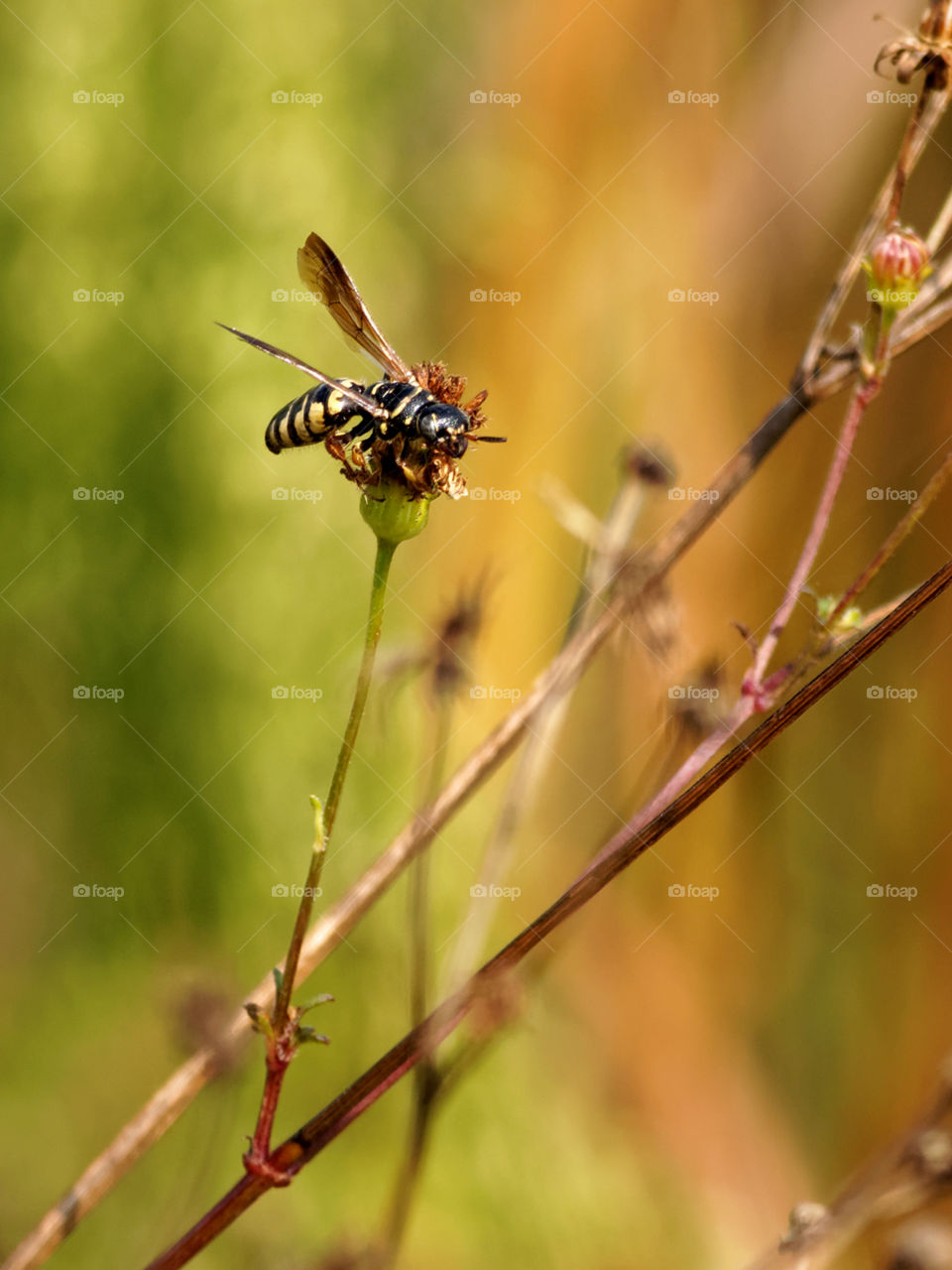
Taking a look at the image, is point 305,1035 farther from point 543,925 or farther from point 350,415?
point 350,415

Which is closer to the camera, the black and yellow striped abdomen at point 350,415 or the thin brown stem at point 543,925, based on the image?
the thin brown stem at point 543,925

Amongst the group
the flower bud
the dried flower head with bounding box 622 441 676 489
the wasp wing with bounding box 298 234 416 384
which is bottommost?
the wasp wing with bounding box 298 234 416 384

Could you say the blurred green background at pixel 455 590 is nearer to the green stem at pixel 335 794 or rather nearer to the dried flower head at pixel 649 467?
the dried flower head at pixel 649 467

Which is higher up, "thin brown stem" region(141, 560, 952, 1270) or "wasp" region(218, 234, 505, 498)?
"wasp" region(218, 234, 505, 498)

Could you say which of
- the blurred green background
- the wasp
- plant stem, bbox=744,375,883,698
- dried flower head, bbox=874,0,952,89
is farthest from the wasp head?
the blurred green background

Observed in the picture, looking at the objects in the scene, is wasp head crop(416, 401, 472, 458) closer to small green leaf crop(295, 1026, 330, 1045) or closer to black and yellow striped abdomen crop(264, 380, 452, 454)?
black and yellow striped abdomen crop(264, 380, 452, 454)

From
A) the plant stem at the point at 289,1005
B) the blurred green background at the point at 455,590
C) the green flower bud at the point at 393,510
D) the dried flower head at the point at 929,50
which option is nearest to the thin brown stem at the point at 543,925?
the plant stem at the point at 289,1005

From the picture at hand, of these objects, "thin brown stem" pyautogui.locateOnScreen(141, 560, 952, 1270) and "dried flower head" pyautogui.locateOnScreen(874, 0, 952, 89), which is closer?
"thin brown stem" pyautogui.locateOnScreen(141, 560, 952, 1270)
